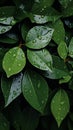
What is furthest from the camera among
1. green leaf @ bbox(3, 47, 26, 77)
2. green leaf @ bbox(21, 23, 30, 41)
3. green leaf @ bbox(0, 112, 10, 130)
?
→ green leaf @ bbox(0, 112, 10, 130)

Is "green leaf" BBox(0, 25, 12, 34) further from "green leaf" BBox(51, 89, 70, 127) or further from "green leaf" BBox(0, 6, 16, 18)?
"green leaf" BBox(51, 89, 70, 127)

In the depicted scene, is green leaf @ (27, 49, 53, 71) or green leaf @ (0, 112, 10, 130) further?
green leaf @ (0, 112, 10, 130)

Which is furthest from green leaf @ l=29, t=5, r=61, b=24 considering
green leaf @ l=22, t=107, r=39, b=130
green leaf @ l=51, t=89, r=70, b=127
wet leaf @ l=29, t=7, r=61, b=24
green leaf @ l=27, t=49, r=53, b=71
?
green leaf @ l=22, t=107, r=39, b=130

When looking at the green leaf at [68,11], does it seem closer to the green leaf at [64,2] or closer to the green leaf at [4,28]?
the green leaf at [64,2]

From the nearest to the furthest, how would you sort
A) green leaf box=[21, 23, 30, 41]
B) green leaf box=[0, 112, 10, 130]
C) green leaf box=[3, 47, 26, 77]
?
green leaf box=[3, 47, 26, 77] < green leaf box=[21, 23, 30, 41] < green leaf box=[0, 112, 10, 130]

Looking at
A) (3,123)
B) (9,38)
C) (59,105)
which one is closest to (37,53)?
(9,38)

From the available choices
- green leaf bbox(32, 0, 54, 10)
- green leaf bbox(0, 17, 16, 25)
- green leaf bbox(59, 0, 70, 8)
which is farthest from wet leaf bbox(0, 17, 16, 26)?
green leaf bbox(59, 0, 70, 8)

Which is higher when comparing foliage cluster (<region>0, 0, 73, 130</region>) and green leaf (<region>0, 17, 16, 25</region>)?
green leaf (<region>0, 17, 16, 25</region>)

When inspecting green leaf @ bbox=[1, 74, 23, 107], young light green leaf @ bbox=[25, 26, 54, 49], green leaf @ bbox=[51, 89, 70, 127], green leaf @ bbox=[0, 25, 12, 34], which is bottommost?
green leaf @ bbox=[51, 89, 70, 127]
